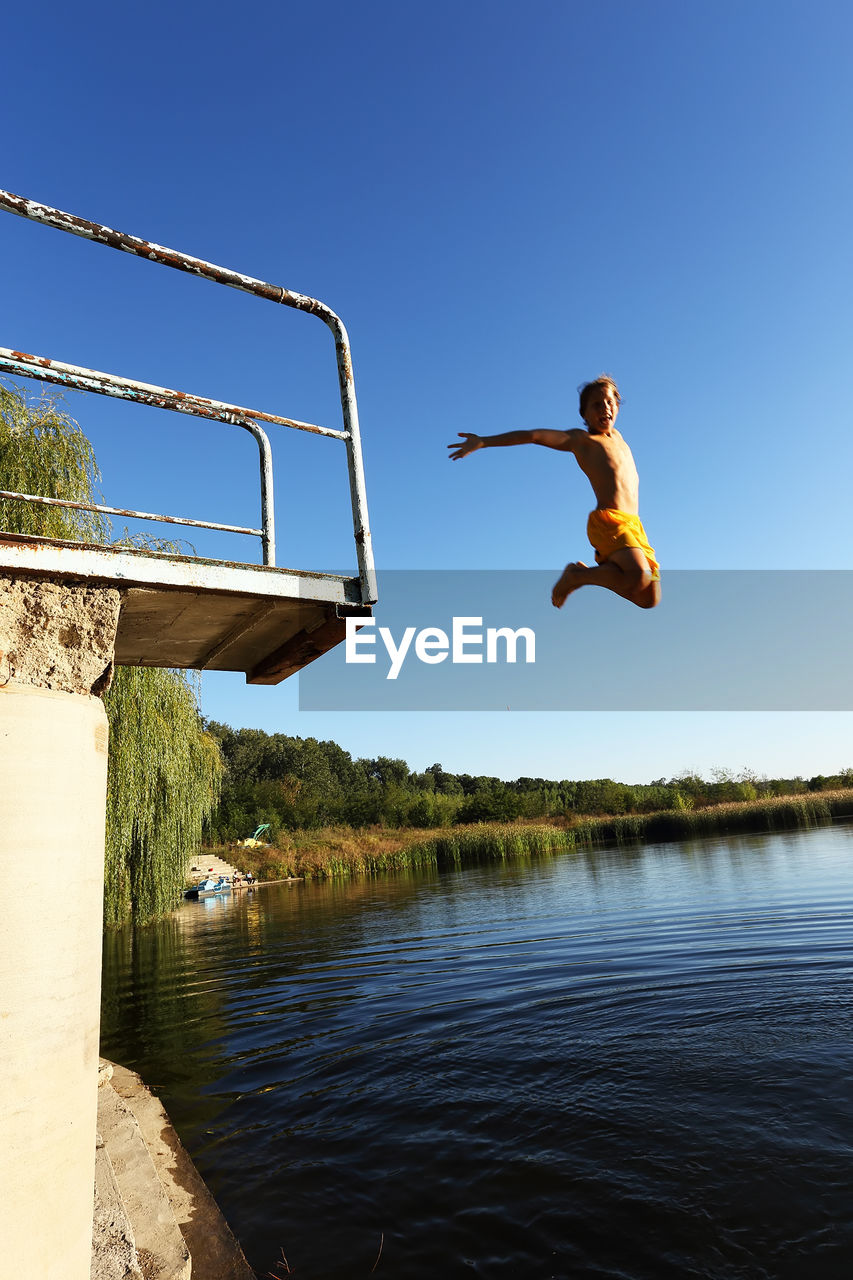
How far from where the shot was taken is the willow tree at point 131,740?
9242mm

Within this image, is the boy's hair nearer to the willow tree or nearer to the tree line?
the willow tree

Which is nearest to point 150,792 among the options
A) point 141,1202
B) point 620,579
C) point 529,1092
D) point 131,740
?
point 131,740

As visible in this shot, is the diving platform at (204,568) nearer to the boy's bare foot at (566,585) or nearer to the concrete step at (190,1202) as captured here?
the boy's bare foot at (566,585)

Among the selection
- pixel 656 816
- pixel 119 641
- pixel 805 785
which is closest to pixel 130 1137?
pixel 119 641

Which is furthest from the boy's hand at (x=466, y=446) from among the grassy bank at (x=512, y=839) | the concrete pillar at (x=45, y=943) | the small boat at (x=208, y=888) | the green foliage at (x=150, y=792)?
the grassy bank at (x=512, y=839)

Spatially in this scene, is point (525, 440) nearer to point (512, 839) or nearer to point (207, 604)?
point (207, 604)

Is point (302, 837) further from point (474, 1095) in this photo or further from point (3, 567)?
point (3, 567)

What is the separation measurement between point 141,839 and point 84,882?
12706 mm

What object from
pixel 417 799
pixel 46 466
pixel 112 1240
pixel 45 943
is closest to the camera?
pixel 45 943

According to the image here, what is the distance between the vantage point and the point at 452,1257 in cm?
401

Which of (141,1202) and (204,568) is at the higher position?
(204,568)

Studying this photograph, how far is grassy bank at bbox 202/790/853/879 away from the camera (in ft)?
120

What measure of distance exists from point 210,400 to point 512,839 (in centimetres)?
3526

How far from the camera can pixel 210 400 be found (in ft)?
Answer: 10.4
